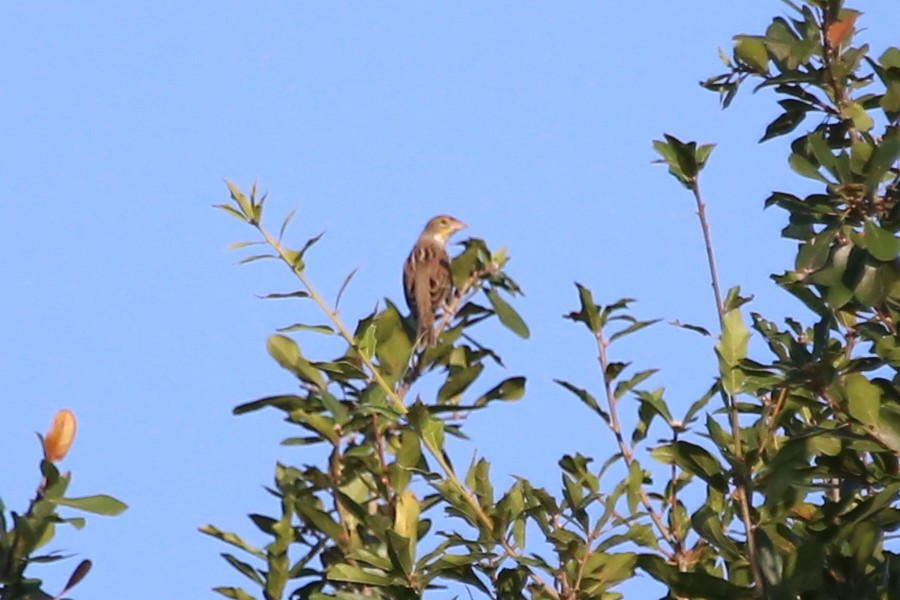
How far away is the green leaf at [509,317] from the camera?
555 centimetres

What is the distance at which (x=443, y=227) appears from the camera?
14.0m

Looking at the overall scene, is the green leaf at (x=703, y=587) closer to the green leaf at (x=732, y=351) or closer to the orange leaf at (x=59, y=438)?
the green leaf at (x=732, y=351)

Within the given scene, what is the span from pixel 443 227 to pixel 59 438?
10.4 metres

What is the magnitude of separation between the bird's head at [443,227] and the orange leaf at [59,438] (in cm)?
1023

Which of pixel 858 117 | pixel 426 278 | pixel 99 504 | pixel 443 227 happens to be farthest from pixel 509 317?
pixel 443 227

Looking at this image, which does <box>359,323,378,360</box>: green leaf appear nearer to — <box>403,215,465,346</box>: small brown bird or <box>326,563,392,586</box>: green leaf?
<box>326,563,392,586</box>: green leaf

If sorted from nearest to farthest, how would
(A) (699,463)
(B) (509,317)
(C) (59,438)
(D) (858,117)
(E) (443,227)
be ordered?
(C) (59,438)
(A) (699,463)
(D) (858,117)
(B) (509,317)
(E) (443,227)

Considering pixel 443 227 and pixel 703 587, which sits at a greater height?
pixel 443 227

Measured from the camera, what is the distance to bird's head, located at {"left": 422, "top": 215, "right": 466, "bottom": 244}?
45.6ft

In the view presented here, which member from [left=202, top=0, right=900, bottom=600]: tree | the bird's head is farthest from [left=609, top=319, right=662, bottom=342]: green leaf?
the bird's head

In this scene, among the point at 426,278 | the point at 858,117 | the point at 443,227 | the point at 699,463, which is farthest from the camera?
the point at 443,227

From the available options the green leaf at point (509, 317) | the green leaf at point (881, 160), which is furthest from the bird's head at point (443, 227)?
the green leaf at point (881, 160)

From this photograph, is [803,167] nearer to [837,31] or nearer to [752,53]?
[837,31]

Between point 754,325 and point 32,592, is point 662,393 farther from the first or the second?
point 32,592
